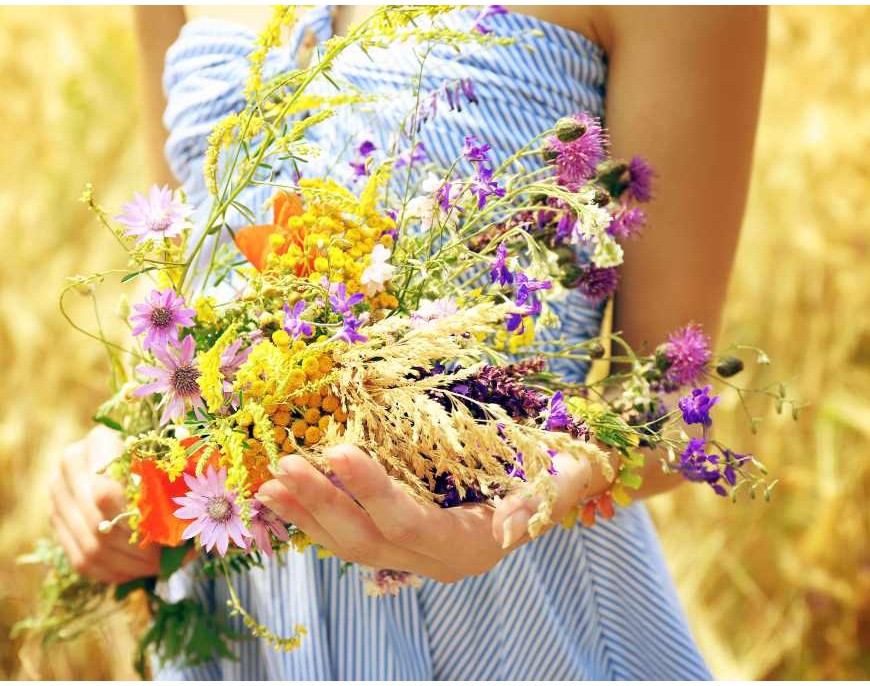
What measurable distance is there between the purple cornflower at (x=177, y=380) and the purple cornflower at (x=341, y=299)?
0.11 m

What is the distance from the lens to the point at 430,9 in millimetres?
749

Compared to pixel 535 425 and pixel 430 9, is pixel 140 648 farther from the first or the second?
pixel 430 9

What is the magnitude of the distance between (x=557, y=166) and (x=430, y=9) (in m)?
0.16

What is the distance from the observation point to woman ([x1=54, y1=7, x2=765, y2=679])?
3.37ft

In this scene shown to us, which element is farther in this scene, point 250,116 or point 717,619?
point 717,619

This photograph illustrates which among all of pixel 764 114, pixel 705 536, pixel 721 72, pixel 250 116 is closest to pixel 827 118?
pixel 764 114

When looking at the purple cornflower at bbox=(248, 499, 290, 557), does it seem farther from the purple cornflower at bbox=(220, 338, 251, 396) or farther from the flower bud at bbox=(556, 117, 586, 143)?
the flower bud at bbox=(556, 117, 586, 143)

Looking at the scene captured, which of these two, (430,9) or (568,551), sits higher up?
(430,9)

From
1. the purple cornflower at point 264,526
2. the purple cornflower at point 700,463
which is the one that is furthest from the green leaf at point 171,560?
the purple cornflower at point 700,463

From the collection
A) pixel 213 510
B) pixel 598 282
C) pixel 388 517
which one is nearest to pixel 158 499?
pixel 213 510

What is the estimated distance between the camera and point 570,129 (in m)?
0.74

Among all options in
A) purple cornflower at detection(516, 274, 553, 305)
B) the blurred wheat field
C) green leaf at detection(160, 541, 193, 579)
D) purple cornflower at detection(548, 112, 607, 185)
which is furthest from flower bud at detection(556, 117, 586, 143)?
the blurred wheat field

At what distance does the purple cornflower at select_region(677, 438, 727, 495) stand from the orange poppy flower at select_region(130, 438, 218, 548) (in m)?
0.38

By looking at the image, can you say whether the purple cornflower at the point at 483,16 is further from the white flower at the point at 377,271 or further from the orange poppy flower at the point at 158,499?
the orange poppy flower at the point at 158,499
